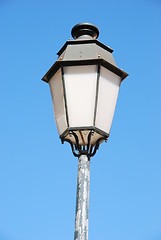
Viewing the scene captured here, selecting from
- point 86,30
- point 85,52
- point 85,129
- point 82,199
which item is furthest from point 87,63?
point 82,199

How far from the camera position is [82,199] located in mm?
2781

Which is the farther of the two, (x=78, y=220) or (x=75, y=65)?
(x=75, y=65)

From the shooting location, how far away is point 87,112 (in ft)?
9.74

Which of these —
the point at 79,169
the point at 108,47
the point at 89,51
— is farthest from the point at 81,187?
the point at 108,47

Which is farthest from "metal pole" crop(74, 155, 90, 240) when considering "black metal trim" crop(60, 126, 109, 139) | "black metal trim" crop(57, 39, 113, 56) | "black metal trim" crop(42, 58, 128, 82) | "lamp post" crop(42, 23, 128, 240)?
"black metal trim" crop(57, 39, 113, 56)

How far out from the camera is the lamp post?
2.95 m

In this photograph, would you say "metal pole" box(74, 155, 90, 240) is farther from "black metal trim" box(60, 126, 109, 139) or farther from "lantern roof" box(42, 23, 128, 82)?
"lantern roof" box(42, 23, 128, 82)

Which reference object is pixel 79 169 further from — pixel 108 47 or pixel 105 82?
pixel 108 47

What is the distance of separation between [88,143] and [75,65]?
23.8 inches

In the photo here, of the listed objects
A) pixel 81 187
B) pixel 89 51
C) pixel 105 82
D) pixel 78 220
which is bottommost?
pixel 78 220

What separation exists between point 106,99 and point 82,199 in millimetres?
785

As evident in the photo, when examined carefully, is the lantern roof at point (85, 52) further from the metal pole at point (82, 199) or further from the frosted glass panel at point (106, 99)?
the metal pole at point (82, 199)

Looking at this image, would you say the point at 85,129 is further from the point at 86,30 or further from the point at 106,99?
the point at 86,30

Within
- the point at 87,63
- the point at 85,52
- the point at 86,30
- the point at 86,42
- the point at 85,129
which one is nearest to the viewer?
the point at 85,129
